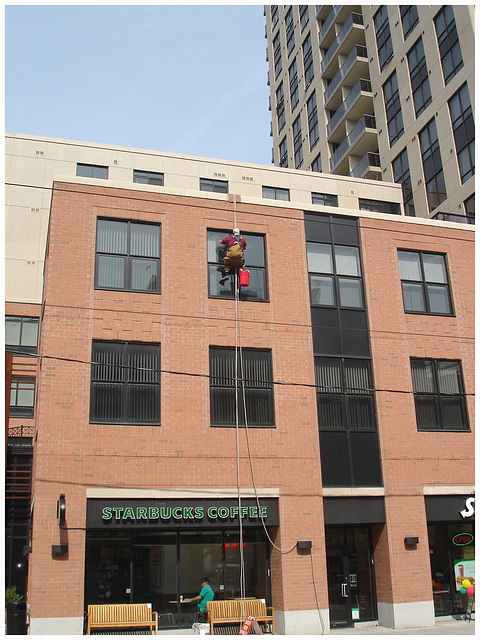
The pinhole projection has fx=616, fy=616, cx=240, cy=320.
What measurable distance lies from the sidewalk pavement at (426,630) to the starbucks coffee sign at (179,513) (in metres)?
3.58

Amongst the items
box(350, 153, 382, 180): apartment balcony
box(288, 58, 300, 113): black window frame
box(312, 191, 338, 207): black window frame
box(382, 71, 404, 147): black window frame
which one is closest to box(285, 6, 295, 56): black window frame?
box(288, 58, 300, 113): black window frame

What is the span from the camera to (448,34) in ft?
103

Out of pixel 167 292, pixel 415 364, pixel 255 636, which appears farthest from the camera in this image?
pixel 415 364

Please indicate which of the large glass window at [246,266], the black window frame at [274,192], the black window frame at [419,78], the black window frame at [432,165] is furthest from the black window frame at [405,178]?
the large glass window at [246,266]

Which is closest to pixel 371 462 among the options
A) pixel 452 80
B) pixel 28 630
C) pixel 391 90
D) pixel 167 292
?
pixel 167 292

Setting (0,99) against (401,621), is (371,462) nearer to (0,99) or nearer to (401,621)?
(401,621)

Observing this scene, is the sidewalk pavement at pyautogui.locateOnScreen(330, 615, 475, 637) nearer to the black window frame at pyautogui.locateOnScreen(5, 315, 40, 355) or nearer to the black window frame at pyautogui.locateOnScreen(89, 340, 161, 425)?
the black window frame at pyautogui.locateOnScreen(89, 340, 161, 425)

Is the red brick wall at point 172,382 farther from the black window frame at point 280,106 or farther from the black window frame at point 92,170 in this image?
the black window frame at point 280,106

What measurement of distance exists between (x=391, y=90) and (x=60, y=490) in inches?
1264

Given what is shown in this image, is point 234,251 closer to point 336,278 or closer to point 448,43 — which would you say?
point 336,278

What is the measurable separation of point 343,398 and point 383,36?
29.2 m

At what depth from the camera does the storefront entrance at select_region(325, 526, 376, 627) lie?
1733 cm

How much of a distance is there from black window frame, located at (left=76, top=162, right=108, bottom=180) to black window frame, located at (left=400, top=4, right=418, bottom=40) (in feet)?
63.3

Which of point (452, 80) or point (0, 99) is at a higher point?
point (452, 80)
